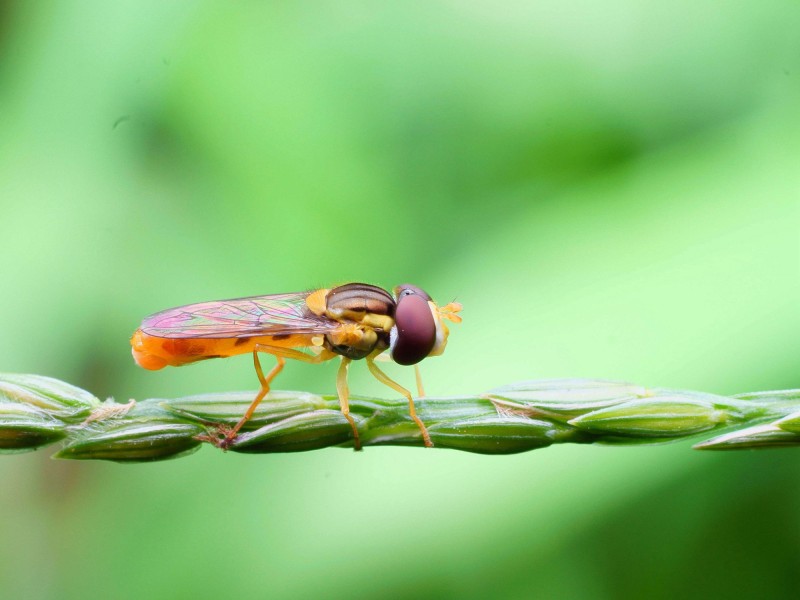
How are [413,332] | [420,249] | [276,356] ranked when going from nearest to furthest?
1. [413,332]
2. [276,356]
3. [420,249]

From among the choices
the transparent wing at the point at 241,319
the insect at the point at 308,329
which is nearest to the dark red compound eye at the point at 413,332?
the insect at the point at 308,329

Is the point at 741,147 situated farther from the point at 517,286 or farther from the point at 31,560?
the point at 31,560

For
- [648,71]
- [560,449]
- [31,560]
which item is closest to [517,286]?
[560,449]

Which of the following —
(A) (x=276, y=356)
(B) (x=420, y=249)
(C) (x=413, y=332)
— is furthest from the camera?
(B) (x=420, y=249)

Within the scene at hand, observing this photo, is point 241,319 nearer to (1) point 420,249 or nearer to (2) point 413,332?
(2) point 413,332

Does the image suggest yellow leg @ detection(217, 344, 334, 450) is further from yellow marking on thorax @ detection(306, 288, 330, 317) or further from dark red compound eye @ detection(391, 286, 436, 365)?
dark red compound eye @ detection(391, 286, 436, 365)

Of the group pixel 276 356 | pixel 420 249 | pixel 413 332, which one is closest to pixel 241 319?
pixel 276 356
